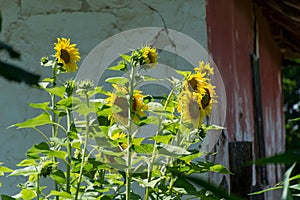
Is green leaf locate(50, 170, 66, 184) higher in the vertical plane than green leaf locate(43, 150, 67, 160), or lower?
lower

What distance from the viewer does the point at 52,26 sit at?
313 centimetres

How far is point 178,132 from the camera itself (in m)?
1.64

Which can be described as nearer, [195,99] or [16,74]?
[16,74]

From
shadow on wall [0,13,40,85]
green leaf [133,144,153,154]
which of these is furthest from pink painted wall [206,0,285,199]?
shadow on wall [0,13,40,85]

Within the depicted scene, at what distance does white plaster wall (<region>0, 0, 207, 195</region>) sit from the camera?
9.89 feet

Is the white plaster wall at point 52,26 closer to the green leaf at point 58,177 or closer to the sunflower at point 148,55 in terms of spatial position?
the sunflower at point 148,55

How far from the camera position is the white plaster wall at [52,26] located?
301 centimetres

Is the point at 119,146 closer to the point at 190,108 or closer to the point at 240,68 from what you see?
the point at 190,108

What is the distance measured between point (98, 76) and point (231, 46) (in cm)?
132

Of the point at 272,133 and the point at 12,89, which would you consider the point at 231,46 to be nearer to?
the point at 12,89

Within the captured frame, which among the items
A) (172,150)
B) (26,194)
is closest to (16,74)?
(172,150)

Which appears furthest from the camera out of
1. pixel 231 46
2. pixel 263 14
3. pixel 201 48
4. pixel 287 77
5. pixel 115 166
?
pixel 287 77

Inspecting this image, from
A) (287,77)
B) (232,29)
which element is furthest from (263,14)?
(287,77)

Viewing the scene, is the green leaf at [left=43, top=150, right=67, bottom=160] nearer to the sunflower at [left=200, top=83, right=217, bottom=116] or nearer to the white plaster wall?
the sunflower at [left=200, top=83, right=217, bottom=116]
